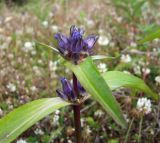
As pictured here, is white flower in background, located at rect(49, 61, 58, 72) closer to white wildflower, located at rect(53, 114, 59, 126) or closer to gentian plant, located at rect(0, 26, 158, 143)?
white wildflower, located at rect(53, 114, 59, 126)

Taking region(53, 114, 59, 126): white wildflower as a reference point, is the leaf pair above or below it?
above

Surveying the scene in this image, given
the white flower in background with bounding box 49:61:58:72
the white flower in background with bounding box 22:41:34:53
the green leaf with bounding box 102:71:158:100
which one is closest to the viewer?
the green leaf with bounding box 102:71:158:100

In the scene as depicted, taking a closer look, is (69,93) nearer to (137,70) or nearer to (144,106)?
(144,106)

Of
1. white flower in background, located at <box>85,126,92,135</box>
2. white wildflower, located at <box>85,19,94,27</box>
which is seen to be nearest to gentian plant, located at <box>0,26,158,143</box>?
white flower in background, located at <box>85,126,92,135</box>

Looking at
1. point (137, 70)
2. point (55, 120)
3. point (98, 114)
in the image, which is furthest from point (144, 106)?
point (137, 70)

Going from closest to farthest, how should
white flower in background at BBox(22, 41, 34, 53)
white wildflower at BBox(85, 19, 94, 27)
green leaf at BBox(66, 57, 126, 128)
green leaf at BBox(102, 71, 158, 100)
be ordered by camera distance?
green leaf at BBox(66, 57, 126, 128) < green leaf at BBox(102, 71, 158, 100) < white flower in background at BBox(22, 41, 34, 53) < white wildflower at BBox(85, 19, 94, 27)

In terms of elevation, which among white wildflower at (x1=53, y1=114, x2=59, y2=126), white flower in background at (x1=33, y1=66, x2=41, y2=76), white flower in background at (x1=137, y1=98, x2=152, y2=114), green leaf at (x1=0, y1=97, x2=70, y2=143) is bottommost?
white wildflower at (x1=53, y1=114, x2=59, y2=126)
